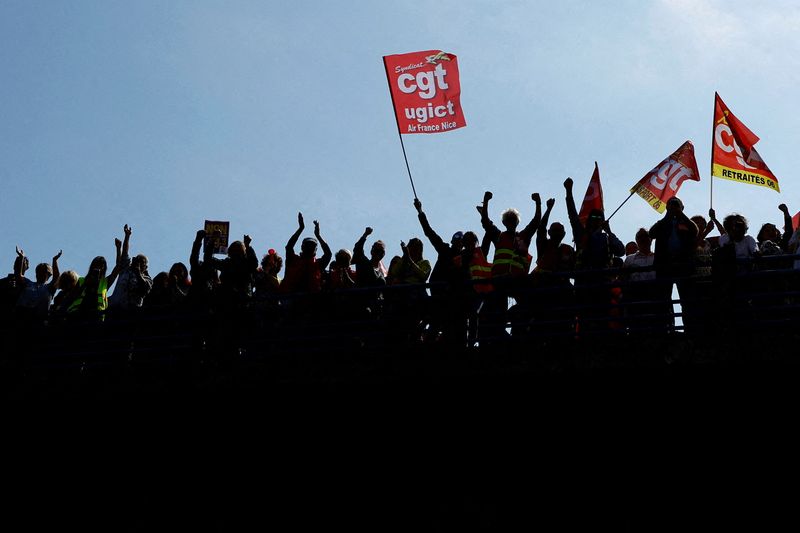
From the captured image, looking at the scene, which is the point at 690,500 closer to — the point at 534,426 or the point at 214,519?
the point at 534,426

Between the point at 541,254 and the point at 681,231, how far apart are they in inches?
66.0

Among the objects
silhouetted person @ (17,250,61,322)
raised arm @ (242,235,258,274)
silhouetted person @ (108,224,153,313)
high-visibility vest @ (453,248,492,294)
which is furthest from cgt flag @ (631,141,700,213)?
silhouetted person @ (17,250,61,322)

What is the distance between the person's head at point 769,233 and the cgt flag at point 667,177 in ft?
7.57

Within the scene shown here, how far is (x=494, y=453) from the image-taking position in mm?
11383

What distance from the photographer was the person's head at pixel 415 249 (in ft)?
44.5

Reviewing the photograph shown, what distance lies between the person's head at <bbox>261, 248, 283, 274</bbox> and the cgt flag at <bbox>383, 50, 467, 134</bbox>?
7.81ft

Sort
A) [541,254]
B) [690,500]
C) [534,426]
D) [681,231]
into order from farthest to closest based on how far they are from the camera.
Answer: [541,254]
[681,231]
[534,426]
[690,500]

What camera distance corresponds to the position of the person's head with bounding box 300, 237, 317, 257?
43.8ft

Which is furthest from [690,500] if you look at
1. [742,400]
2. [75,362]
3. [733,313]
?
[75,362]

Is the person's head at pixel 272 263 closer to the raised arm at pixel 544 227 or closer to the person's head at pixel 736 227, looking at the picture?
the raised arm at pixel 544 227

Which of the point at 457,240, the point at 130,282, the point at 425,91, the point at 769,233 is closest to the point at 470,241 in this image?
the point at 457,240

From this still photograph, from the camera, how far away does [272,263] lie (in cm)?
1416

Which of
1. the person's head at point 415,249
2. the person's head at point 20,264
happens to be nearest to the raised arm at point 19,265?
the person's head at point 20,264

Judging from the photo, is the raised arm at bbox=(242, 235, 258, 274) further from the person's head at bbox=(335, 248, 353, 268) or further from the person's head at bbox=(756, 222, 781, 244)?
the person's head at bbox=(756, 222, 781, 244)
